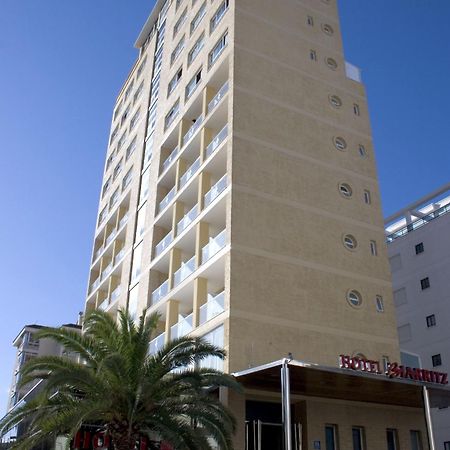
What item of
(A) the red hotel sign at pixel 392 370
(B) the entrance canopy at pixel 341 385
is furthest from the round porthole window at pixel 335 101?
(A) the red hotel sign at pixel 392 370

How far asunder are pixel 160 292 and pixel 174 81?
15902 mm

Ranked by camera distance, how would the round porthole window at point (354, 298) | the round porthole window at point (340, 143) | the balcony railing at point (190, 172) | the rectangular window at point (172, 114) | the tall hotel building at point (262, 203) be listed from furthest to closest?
the rectangular window at point (172, 114) → the round porthole window at point (340, 143) → the balcony railing at point (190, 172) → the round porthole window at point (354, 298) → the tall hotel building at point (262, 203)

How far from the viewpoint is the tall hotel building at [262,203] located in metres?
25.9

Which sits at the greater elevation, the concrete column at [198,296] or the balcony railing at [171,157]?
the balcony railing at [171,157]

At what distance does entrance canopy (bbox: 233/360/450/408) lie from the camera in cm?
2056

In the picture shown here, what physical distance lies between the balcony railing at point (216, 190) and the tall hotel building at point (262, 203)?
0.11 meters

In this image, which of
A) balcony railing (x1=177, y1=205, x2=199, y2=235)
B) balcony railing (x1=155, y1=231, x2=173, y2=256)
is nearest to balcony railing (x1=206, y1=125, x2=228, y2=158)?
balcony railing (x1=177, y1=205, x2=199, y2=235)

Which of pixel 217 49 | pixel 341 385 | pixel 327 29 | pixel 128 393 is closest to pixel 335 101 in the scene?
pixel 327 29

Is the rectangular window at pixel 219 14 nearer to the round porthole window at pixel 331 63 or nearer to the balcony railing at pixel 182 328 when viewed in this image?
the round porthole window at pixel 331 63

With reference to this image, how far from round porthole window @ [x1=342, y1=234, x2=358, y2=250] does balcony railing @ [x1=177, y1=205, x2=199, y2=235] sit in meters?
7.70

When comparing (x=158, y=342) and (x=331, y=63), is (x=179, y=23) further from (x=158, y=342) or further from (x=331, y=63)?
(x=158, y=342)

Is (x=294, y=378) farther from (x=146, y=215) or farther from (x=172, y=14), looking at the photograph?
(x=172, y=14)

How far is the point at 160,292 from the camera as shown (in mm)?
32844

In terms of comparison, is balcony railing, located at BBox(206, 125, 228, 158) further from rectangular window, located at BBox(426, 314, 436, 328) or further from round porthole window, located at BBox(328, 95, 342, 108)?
rectangular window, located at BBox(426, 314, 436, 328)
